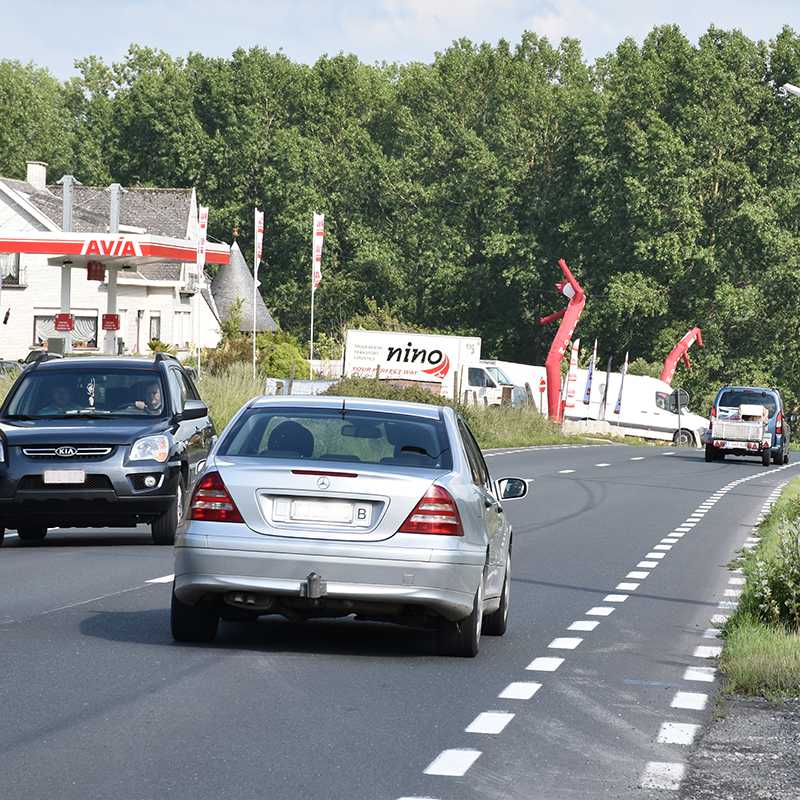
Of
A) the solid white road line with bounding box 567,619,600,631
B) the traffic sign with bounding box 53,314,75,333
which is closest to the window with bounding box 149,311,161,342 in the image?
the traffic sign with bounding box 53,314,75,333

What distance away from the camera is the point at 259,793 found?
7078mm

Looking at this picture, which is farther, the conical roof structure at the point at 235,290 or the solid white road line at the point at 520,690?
the conical roof structure at the point at 235,290

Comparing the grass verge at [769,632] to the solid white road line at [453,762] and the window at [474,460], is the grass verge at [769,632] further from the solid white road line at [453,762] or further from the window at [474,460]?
the solid white road line at [453,762]

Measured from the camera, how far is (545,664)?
37.1 feet

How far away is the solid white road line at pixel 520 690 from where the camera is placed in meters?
9.86

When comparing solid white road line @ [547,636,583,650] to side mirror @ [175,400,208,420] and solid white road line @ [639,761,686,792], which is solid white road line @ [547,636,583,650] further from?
side mirror @ [175,400,208,420]

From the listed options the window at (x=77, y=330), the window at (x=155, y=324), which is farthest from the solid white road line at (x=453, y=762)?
the window at (x=155, y=324)

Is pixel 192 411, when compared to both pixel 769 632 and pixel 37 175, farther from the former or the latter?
pixel 37 175

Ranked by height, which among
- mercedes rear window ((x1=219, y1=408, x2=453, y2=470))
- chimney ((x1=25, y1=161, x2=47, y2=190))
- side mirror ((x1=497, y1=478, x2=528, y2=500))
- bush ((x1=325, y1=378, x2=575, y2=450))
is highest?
chimney ((x1=25, y1=161, x2=47, y2=190))

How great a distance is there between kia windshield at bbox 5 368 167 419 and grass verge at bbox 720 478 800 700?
7.40m

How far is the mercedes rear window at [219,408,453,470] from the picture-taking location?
11.4 m

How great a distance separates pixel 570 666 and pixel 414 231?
8508 centimetres

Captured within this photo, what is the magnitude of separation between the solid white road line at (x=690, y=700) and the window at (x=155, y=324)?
6929 cm

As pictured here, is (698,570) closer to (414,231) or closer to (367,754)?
(367,754)
